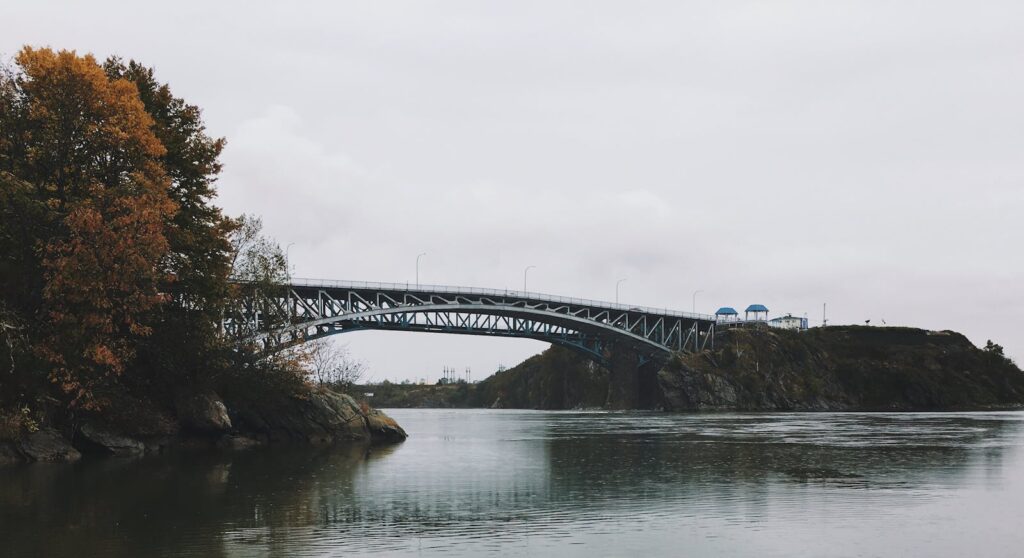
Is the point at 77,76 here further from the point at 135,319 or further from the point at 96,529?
the point at 96,529

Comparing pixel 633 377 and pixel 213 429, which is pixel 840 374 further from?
pixel 213 429

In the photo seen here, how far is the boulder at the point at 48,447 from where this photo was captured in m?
40.3

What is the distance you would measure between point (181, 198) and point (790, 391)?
129107 millimetres

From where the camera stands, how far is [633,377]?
173m

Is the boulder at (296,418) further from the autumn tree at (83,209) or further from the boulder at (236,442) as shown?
the autumn tree at (83,209)

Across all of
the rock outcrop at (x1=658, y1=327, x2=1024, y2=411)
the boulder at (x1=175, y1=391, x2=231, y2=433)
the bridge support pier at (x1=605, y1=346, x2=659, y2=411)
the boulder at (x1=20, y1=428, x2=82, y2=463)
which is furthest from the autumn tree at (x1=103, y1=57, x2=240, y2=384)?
the bridge support pier at (x1=605, y1=346, x2=659, y2=411)

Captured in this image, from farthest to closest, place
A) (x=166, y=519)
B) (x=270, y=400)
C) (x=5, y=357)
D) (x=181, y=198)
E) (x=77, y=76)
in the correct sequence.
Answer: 1. (x=270, y=400)
2. (x=181, y=198)
3. (x=77, y=76)
4. (x=5, y=357)
5. (x=166, y=519)

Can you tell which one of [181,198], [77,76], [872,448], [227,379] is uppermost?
[77,76]

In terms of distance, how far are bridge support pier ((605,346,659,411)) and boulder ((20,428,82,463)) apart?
132247 mm

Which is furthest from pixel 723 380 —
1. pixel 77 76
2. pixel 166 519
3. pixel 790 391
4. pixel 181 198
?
pixel 166 519

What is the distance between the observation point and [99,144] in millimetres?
45188

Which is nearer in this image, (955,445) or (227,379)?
(955,445)

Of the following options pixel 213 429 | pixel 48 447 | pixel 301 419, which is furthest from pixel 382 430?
pixel 48 447

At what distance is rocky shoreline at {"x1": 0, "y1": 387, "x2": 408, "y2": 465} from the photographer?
4159 centimetres
